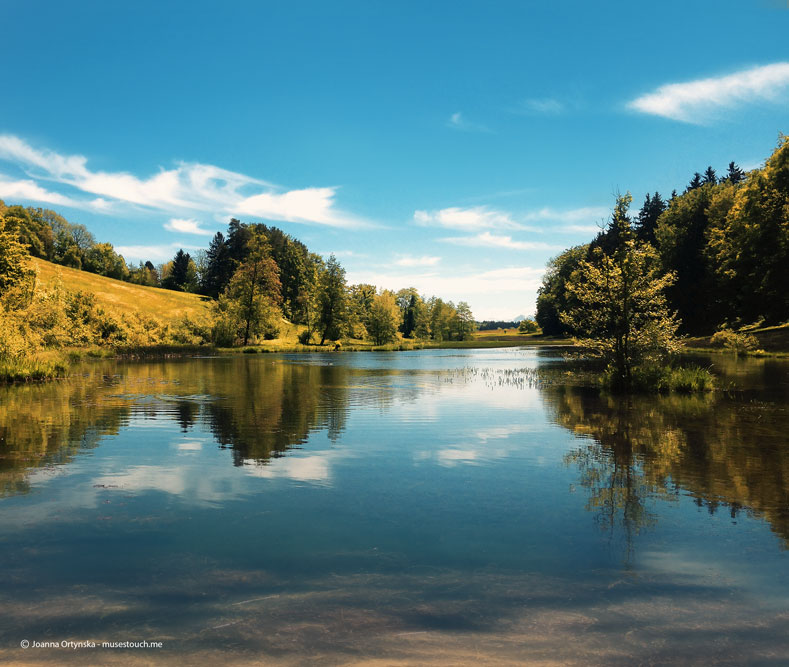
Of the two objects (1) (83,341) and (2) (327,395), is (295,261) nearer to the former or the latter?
(1) (83,341)

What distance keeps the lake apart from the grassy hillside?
99024 mm

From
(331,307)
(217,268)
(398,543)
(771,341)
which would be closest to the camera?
(398,543)

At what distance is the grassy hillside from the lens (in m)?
117

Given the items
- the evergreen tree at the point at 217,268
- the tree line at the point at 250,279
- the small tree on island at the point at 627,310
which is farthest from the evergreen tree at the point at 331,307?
the small tree on island at the point at 627,310

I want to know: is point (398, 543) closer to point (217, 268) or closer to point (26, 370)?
point (26, 370)

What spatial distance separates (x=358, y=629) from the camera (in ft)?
20.9

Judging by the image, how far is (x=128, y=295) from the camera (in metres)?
130

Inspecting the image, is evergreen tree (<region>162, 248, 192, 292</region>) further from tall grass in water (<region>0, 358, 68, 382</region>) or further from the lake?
the lake

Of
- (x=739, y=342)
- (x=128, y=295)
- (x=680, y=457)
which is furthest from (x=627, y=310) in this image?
(x=128, y=295)

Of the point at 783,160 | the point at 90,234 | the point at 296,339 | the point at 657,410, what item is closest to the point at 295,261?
the point at 296,339

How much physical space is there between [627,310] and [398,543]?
2475 centimetres

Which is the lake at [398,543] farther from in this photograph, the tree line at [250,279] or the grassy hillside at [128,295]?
the grassy hillside at [128,295]

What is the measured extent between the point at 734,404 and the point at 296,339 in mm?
105200

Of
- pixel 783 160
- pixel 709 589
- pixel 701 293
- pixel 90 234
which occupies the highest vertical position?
pixel 90 234
